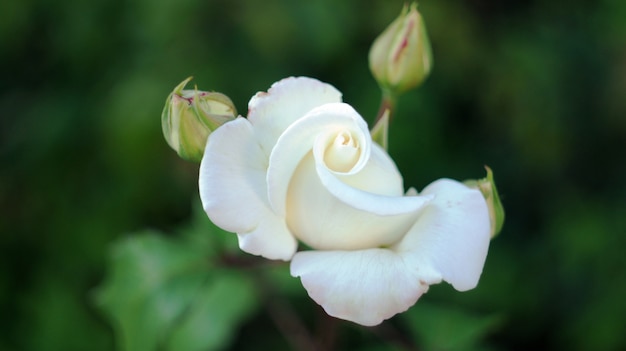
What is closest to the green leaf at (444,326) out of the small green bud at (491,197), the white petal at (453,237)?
the small green bud at (491,197)

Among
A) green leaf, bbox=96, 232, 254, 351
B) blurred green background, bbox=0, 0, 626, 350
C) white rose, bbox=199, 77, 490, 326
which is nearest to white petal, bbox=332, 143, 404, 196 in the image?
white rose, bbox=199, 77, 490, 326

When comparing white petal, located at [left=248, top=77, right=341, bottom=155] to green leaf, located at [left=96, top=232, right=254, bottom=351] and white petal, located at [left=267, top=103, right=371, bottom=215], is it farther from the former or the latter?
green leaf, located at [left=96, top=232, right=254, bottom=351]

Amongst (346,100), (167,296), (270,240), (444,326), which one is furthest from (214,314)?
(346,100)

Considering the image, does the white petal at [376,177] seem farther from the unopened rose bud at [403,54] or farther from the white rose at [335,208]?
the unopened rose bud at [403,54]

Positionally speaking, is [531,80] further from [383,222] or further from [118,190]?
[383,222]

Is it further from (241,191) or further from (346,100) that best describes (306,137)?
(346,100)
